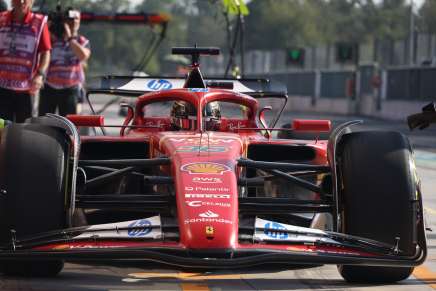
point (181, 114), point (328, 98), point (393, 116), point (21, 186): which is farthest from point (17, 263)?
point (328, 98)

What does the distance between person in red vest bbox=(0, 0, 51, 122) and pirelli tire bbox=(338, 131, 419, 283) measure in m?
4.69

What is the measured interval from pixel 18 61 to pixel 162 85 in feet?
4.67

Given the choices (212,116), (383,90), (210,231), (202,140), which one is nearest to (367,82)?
(383,90)

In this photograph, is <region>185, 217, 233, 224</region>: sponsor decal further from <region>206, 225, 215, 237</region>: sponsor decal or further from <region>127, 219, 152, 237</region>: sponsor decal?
<region>127, 219, 152, 237</region>: sponsor decal

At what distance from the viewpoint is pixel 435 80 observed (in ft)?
142

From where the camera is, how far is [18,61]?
12.1 m

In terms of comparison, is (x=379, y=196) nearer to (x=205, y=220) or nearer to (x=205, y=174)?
(x=205, y=174)

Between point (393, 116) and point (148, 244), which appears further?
point (393, 116)

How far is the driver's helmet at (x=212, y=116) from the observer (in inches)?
399

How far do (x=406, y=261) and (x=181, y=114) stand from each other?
3.00 metres

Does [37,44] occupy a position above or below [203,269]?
above

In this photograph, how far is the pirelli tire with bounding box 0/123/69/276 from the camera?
7605 mm

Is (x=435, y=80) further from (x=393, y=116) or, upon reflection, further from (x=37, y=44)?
(x=37, y=44)

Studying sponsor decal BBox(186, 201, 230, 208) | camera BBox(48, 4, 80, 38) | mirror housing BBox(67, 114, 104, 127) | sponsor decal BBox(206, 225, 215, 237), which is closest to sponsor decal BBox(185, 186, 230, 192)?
sponsor decal BBox(186, 201, 230, 208)
